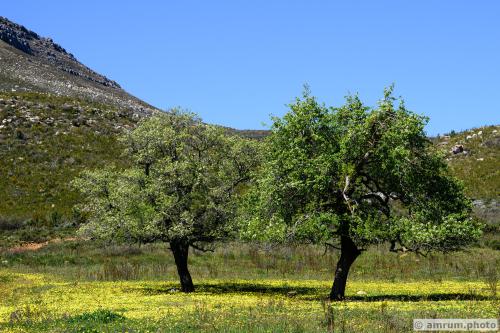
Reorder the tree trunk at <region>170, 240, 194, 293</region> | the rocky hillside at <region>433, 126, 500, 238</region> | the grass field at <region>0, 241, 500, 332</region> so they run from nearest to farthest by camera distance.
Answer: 1. the grass field at <region>0, 241, 500, 332</region>
2. the tree trunk at <region>170, 240, 194, 293</region>
3. the rocky hillside at <region>433, 126, 500, 238</region>

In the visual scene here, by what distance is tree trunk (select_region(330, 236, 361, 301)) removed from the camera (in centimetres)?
2966

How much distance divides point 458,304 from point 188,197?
56.2 ft

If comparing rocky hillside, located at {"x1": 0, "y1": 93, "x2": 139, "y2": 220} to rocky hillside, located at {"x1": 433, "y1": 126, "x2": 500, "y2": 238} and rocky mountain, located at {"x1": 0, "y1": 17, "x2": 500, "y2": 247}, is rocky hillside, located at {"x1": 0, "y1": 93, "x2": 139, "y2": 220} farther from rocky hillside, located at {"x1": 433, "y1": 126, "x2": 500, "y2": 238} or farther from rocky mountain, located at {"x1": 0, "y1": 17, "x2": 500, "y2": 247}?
rocky hillside, located at {"x1": 433, "y1": 126, "x2": 500, "y2": 238}

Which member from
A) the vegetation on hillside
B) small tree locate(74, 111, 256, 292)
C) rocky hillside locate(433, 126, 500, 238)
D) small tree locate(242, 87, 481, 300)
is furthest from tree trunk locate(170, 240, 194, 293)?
rocky hillside locate(433, 126, 500, 238)

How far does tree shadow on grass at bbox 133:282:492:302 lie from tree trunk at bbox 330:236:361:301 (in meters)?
0.60

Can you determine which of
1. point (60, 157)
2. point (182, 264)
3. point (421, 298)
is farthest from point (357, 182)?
point (60, 157)

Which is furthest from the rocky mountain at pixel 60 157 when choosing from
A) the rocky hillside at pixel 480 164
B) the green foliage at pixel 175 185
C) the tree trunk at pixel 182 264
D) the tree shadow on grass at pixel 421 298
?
the tree trunk at pixel 182 264

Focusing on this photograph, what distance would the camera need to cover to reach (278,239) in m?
28.3

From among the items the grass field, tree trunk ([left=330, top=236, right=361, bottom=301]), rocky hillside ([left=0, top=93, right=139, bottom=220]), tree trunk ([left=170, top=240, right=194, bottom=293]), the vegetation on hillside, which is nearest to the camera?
the grass field

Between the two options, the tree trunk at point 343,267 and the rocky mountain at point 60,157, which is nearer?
the tree trunk at point 343,267

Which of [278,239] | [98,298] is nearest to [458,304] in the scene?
[278,239]

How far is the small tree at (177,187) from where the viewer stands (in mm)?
35125

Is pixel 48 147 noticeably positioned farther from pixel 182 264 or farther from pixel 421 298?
pixel 421 298

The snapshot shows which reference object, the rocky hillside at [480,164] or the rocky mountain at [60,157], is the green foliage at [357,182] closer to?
the rocky mountain at [60,157]
